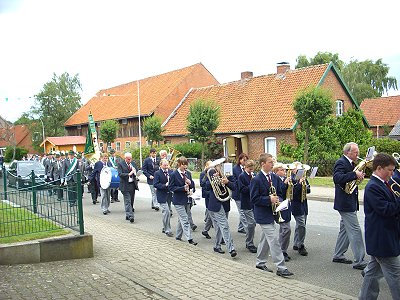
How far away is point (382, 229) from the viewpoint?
5520 mm

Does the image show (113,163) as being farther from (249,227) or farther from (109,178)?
(249,227)

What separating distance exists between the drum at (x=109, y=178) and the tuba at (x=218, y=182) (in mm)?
6151

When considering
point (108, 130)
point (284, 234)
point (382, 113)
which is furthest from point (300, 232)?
point (382, 113)

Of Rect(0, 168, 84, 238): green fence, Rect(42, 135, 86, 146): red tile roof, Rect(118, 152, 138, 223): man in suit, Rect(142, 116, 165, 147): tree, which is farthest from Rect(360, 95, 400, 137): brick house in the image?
Rect(0, 168, 84, 238): green fence

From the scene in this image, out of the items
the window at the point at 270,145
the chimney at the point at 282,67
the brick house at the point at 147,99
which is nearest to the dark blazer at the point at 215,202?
the window at the point at 270,145

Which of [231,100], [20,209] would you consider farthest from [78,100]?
[20,209]

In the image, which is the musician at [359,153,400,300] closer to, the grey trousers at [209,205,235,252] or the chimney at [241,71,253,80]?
the grey trousers at [209,205,235,252]

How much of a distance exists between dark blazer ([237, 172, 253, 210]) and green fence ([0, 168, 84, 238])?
315cm

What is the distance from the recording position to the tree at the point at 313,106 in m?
25.2

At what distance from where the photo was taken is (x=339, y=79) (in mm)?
35250

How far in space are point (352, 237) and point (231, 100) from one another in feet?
106

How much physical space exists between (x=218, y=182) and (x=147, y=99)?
41797 mm

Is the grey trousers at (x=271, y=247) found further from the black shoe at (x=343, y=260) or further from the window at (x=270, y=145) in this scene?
the window at (x=270, y=145)

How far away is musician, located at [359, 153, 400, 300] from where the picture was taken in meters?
5.44
